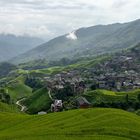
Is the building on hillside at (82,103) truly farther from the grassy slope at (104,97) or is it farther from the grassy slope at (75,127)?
the grassy slope at (75,127)

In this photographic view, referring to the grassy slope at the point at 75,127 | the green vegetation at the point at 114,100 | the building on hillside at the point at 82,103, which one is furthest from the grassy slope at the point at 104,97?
the grassy slope at the point at 75,127

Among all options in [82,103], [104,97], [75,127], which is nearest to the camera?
[75,127]

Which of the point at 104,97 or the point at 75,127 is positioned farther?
the point at 104,97

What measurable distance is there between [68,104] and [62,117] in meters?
79.5

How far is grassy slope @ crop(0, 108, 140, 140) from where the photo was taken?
8050 cm

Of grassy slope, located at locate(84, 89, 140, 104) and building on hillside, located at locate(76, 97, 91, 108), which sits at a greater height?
grassy slope, located at locate(84, 89, 140, 104)

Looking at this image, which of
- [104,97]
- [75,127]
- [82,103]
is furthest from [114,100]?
[75,127]

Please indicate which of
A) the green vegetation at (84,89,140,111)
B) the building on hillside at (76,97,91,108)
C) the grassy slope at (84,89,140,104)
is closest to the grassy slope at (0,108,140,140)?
the green vegetation at (84,89,140,111)

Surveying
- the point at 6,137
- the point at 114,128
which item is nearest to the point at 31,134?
the point at 6,137

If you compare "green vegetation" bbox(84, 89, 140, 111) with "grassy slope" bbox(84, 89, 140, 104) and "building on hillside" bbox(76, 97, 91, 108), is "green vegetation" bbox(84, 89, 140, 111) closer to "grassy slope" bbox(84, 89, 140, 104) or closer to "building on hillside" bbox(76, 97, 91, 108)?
"grassy slope" bbox(84, 89, 140, 104)

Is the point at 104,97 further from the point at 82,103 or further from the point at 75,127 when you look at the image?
the point at 75,127

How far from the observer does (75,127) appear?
87.6 meters

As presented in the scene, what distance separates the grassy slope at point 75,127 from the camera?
80.5 m

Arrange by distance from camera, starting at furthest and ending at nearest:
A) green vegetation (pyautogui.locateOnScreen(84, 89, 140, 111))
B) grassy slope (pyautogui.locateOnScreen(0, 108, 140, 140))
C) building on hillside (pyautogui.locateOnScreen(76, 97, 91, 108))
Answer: building on hillside (pyautogui.locateOnScreen(76, 97, 91, 108)) < green vegetation (pyautogui.locateOnScreen(84, 89, 140, 111)) < grassy slope (pyautogui.locateOnScreen(0, 108, 140, 140))
